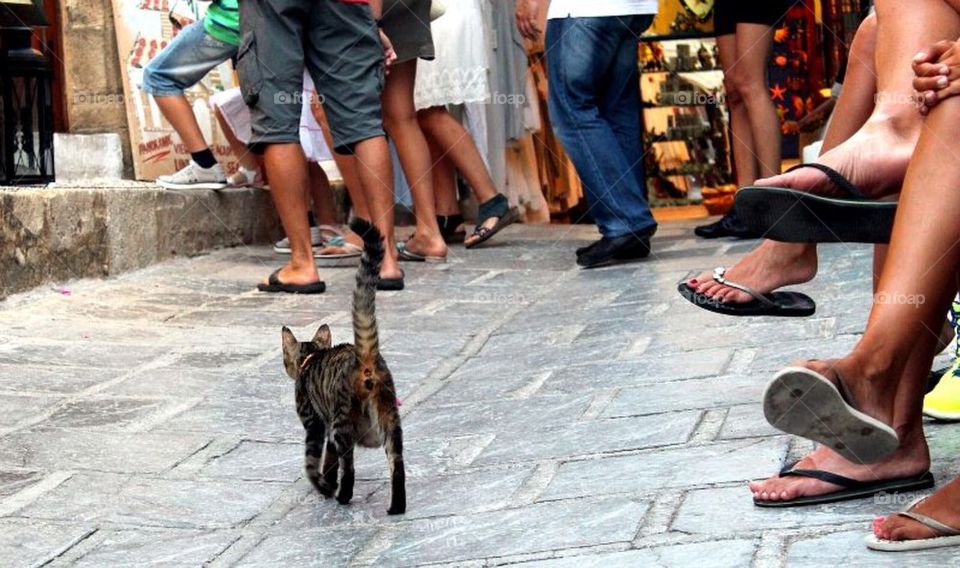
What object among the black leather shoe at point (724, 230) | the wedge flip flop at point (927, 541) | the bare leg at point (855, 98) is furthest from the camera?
the black leather shoe at point (724, 230)

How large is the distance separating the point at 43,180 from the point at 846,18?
4773mm

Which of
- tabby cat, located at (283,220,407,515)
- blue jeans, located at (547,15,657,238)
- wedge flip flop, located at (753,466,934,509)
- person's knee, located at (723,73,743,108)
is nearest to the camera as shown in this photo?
wedge flip flop, located at (753,466,934,509)

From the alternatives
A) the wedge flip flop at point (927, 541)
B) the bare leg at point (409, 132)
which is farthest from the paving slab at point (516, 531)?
the bare leg at point (409, 132)

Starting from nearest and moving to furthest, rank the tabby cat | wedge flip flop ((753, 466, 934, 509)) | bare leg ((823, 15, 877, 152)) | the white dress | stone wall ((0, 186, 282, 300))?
wedge flip flop ((753, 466, 934, 509)), the tabby cat, bare leg ((823, 15, 877, 152)), stone wall ((0, 186, 282, 300)), the white dress

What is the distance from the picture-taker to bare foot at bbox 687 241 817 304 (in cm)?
367

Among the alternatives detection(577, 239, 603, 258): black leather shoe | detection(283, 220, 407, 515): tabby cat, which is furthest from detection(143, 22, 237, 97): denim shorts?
detection(283, 220, 407, 515): tabby cat

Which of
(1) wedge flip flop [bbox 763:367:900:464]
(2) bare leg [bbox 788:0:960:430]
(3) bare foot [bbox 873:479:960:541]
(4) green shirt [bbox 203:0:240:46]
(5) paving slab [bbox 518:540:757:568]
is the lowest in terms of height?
(5) paving slab [bbox 518:540:757:568]

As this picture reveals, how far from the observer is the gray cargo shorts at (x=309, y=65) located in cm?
585

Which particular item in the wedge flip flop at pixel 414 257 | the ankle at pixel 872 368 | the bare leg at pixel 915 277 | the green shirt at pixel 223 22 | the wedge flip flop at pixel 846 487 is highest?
the green shirt at pixel 223 22

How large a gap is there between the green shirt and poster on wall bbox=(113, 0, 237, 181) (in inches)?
12.8

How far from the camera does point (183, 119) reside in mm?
7059

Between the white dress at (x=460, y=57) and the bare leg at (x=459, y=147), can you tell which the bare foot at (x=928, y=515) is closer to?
the bare leg at (x=459, y=147)

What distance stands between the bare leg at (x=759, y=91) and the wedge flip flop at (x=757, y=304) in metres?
3.39

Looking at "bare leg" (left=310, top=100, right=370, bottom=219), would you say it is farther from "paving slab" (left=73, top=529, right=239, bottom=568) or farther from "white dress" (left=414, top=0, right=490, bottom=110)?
"paving slab" (left=73, top=529, right=239, bottom=568)
